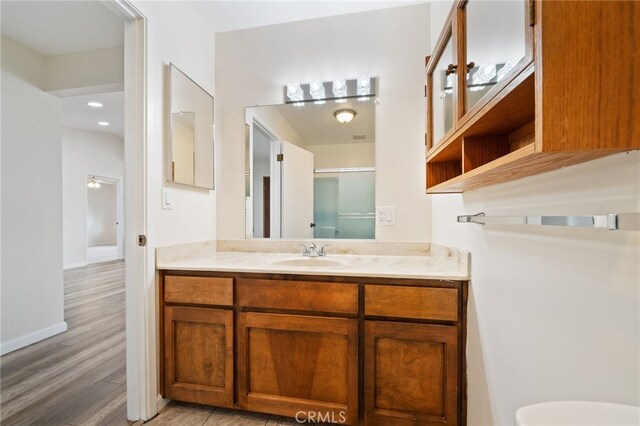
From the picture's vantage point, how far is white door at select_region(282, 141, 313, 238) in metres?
1.98

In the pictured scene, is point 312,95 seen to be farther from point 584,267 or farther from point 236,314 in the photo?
point 584,267

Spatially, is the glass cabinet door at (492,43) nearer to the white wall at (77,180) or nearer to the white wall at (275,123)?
the white wall at (275,123)

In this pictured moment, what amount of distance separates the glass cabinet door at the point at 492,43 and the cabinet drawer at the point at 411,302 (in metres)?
0.79

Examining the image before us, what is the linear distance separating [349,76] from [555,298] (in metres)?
1.73

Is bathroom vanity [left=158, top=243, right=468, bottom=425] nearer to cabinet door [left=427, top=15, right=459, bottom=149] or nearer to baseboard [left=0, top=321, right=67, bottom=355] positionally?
cabinet door [left=427, top=15, right=459, bottom=149]

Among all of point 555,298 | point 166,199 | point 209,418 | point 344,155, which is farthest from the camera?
point 344,155

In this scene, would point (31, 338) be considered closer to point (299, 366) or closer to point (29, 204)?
point (29, 204)

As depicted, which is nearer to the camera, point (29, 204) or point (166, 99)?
point (166, 99)

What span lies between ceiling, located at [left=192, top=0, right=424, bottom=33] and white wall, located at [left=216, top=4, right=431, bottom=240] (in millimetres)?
38

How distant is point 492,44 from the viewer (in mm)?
760

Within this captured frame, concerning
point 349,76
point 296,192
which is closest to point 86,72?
point 296,192

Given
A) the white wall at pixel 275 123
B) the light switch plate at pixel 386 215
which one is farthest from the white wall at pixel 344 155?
the light switch plate at pixel 386 215

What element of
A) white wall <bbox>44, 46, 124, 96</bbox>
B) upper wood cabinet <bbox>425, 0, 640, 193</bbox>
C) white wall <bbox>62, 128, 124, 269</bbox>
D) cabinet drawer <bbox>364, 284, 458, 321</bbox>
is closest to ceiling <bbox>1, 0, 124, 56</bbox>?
white wall <bbox>44, 46, 124, 96</bbox>

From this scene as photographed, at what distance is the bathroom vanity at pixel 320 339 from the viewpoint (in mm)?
1210
